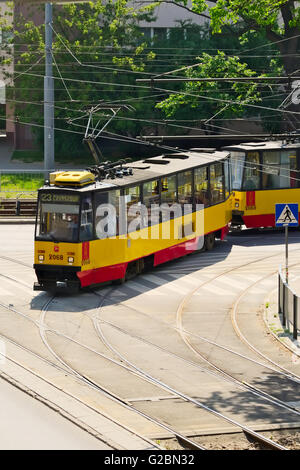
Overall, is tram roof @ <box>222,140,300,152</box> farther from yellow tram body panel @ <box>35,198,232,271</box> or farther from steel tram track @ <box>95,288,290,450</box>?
steel tram track @ <box>95,288,290,450</box>

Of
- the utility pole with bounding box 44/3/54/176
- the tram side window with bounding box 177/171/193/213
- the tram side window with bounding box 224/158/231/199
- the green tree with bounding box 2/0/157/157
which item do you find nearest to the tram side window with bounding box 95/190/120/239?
the tram side window with bounding box 177/171/193/213

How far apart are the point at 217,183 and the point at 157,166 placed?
3561 mm

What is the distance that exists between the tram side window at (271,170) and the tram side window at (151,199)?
8067 millimetres

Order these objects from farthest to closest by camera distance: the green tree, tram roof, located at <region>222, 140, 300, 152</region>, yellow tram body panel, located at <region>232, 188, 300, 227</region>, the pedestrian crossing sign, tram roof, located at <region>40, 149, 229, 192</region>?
the green tree → tram roof, located at <region>222, 140, 300, 152</region> → yellow tram body panel, located at <region>232, 188, 300, 227</region> → tram roof, located at <region>40, 149, 229, 192</region> → the pedestrian crossing sign

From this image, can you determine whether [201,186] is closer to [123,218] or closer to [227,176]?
[227,176]

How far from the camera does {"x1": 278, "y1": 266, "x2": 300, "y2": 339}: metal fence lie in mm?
22402

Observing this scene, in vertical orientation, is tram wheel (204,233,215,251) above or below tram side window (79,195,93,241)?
below

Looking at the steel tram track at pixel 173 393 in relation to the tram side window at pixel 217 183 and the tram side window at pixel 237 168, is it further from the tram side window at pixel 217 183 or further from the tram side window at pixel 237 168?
the tram side window at pixel 237 168

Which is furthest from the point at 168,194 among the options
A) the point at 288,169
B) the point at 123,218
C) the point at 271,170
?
the point at 288,169

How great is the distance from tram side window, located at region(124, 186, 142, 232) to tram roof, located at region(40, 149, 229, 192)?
0.75 ft

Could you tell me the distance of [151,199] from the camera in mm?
29812

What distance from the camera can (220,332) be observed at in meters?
23.3

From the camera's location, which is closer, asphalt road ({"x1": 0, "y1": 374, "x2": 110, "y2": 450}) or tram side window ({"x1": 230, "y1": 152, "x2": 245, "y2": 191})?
asphalt road ({"x1": 0, "y1": 374, "x2": 110, "y2": 450})
